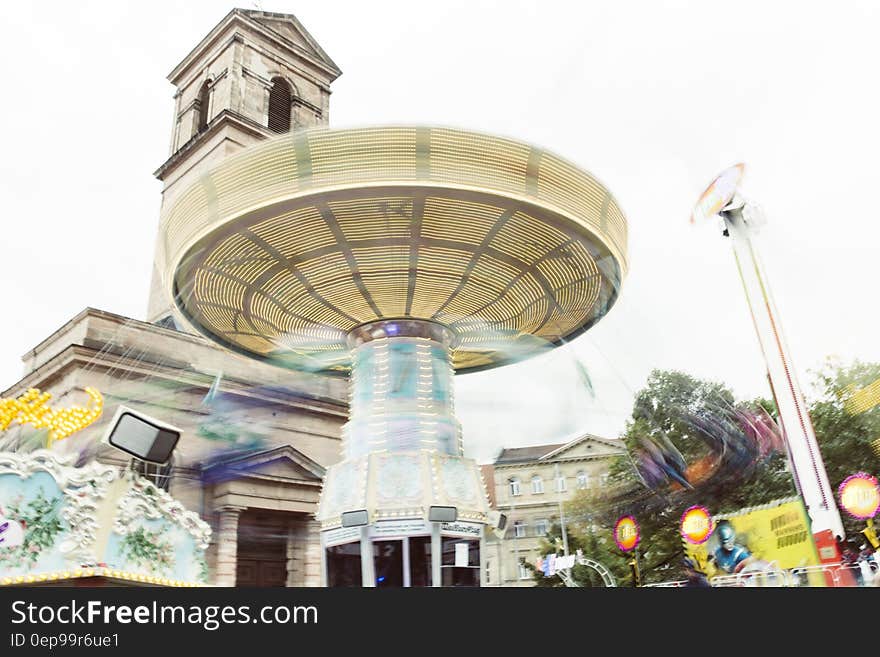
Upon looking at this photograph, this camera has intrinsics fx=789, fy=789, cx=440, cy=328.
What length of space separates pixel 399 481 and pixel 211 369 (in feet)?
33.2

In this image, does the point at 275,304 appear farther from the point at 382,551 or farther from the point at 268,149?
the point at 382,551

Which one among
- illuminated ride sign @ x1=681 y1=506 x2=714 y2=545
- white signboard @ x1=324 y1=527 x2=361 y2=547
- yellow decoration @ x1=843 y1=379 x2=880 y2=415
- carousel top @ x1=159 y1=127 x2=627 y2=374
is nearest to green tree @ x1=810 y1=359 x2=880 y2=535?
yellow decoration @ x1=843 y1=379 x2=880 y2=415

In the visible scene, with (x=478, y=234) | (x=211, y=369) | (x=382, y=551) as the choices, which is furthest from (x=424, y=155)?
(x=211, y=369)

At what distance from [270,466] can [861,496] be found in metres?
12.7

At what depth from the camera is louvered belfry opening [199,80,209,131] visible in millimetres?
27656

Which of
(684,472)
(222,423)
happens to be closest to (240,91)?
(222,423)

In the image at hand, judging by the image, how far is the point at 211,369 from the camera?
784 inches

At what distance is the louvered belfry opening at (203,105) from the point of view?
2766 centimetres

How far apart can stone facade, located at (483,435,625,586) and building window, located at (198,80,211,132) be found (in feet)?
50.7

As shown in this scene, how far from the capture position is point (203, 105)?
2803cm

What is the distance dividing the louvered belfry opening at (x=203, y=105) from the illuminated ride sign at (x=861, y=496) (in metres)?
22.5

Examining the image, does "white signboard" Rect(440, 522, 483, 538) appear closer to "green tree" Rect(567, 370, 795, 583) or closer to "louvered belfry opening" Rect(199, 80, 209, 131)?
"green tree" Rect(567, 370, 795, 583)

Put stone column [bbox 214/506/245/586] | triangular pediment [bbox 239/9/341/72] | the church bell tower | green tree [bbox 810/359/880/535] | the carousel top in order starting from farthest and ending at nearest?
triangular pediment [bbox 239/9/341/72] < the church bell tower < green tree [bbox 810/359/880/535] < stone column [bbox 214/506/245/586] < the carousel top

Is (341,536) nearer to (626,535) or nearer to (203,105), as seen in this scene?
(626,535)
